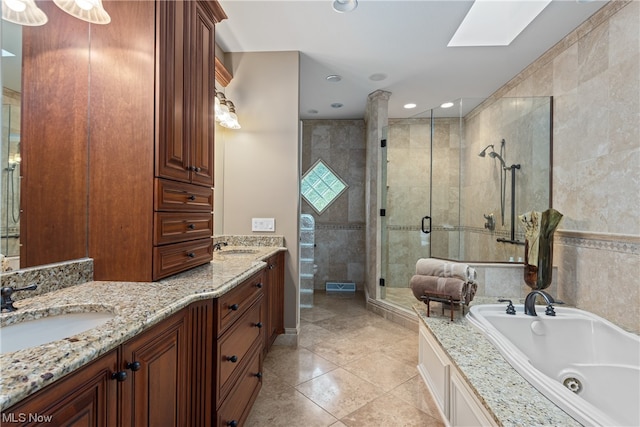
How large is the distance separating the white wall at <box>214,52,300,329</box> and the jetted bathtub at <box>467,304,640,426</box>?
159 centimetres

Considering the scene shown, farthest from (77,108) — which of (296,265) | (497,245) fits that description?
(497,245)

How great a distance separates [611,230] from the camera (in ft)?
6.12

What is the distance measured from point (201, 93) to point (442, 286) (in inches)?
72.0

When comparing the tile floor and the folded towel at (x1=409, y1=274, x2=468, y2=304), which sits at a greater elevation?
the folded towel at (x1=409, y1=274, x2=468, y2=304)

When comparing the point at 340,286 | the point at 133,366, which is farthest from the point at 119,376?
the point at 340,286

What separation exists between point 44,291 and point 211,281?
21.3 inches

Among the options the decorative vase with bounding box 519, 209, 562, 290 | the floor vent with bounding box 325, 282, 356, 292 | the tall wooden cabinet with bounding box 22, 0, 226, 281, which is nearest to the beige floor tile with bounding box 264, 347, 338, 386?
the tall wooden cabinet with bounding box 22, 0, 226, 281

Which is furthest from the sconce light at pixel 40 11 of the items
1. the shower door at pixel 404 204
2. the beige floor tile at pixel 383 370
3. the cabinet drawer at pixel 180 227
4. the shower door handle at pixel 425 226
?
the shower door handle at pixel 425 226

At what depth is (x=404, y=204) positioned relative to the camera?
3850mm

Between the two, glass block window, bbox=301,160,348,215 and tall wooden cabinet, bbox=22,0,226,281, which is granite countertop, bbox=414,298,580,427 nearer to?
tall wooden cabinet, bbox=22,0,226,281

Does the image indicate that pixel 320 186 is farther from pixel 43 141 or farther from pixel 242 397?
pixel 43 141

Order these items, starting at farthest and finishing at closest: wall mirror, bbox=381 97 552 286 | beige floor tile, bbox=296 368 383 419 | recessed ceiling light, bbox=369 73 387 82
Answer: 1. recessed ceiling light, bbox=369 73 387 82
2. wall mirror, bbox=381 97 552 286
3. beige floor tile, bbox=296 368 383 419

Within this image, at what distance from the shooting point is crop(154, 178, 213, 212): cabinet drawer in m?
1.18

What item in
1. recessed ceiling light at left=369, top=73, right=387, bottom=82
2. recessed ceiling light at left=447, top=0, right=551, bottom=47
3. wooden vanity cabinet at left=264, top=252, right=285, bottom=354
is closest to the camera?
recessed ceiling light at left=447, top=0, right=551, bottom=47
